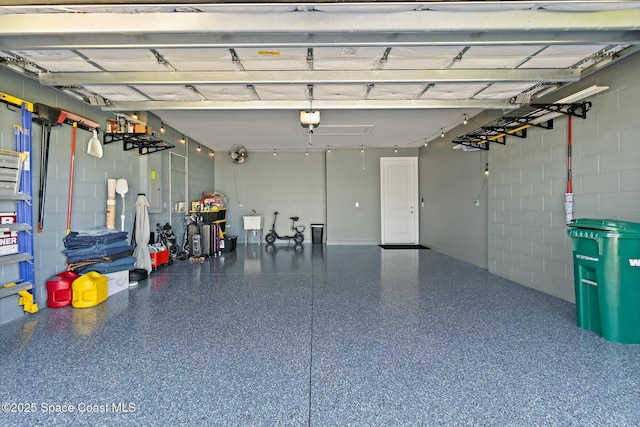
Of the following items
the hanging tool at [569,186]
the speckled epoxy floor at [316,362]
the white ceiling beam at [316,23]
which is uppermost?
the white ceiling beam at [316,23]

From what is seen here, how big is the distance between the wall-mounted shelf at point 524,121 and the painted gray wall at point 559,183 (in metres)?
0.10

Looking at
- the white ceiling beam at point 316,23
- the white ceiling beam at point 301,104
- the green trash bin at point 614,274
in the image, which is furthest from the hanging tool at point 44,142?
the green trash bin at point 614,274

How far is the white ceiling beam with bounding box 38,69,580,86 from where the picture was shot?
10.9ft

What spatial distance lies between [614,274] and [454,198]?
14.4 feet

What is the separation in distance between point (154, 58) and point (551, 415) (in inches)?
148

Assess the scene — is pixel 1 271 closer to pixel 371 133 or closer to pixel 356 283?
pixel 356 283

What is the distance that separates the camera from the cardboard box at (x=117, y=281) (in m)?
4.13

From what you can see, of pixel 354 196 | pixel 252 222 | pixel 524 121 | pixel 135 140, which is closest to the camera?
pixel 524 121

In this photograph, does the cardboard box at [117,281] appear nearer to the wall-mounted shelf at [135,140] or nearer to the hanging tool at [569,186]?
the wall-mounted shelf at [135,140]

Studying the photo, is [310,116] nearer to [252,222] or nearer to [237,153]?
[237,153]

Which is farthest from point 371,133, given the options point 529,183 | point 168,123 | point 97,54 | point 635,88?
point 97,54

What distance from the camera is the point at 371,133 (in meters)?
7.37

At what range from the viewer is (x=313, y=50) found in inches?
115

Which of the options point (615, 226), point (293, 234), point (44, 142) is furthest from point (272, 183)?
point (615, 226)
